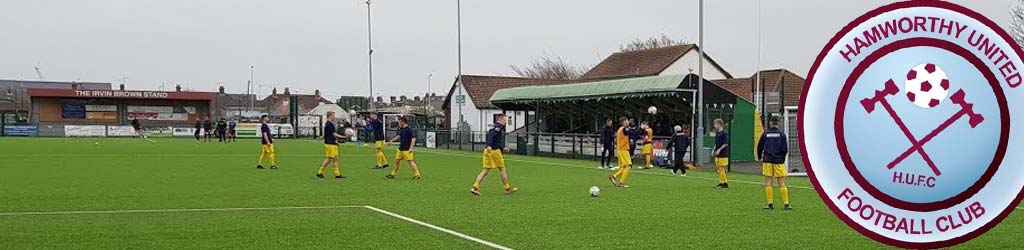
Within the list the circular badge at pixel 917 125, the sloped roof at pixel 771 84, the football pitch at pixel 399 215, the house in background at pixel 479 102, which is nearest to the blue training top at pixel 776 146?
the football pitch at pixel 399 215

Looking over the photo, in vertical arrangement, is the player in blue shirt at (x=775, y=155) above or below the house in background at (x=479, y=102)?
below

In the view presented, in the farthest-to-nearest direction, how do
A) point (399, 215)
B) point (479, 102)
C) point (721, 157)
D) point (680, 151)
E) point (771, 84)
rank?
point (479, 102) < point (771, 84) < point (680, 151) < point (721, 157) < point (399, 215)

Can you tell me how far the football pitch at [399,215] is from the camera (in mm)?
11211

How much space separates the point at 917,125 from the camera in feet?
7.73

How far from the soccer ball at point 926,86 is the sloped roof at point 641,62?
65283 mm

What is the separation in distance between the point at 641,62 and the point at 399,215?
59416 millimetres

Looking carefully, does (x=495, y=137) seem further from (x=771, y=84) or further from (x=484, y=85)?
(x=484, y=85)

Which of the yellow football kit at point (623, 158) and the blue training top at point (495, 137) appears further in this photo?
the yellow football kit at point (623, 158)

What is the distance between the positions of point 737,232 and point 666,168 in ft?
68.7

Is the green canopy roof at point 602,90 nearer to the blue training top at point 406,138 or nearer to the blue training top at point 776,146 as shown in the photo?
the blue training top at point 406,138

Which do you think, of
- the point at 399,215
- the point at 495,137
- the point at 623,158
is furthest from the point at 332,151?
the point at 399,215

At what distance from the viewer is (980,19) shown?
247 cm

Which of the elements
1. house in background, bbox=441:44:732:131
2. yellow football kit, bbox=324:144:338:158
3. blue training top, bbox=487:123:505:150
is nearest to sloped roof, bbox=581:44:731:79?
house in background, bbox=441:44:732:131

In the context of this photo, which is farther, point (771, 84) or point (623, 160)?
point (771, 84)
